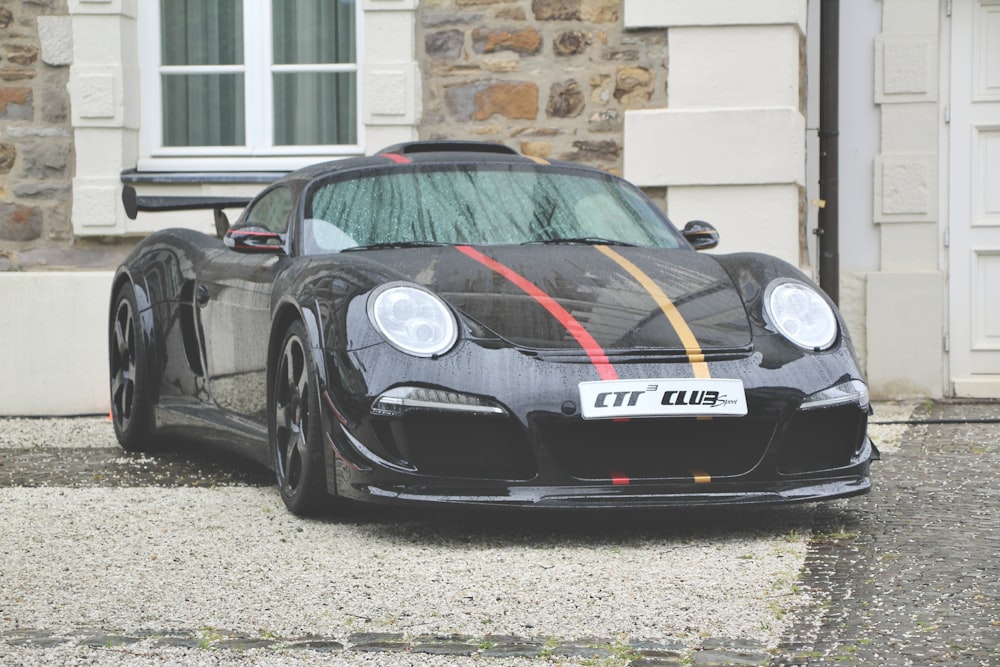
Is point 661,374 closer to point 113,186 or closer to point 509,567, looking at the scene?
point 509,567

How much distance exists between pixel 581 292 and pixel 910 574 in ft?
4.47

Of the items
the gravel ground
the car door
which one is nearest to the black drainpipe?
the car door

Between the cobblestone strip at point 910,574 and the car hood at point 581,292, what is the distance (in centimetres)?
73

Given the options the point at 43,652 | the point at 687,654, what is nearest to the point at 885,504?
the point at 687,654

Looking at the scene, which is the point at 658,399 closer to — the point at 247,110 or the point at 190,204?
the point at 190,204

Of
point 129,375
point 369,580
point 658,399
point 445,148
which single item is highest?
point 445,148

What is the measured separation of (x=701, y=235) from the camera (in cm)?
630

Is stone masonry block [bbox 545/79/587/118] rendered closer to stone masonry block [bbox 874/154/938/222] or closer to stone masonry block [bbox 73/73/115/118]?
stone masonry block [bbox 874/154/938/222]

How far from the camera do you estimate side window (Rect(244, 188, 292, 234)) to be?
625 centimetres

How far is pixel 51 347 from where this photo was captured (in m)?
9.72

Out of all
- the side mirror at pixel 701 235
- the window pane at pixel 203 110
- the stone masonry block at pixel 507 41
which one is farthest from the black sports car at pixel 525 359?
the window pane at pixel 203 110

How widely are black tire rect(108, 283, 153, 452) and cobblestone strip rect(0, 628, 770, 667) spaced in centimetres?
370

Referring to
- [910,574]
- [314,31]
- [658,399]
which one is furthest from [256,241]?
[314,31]

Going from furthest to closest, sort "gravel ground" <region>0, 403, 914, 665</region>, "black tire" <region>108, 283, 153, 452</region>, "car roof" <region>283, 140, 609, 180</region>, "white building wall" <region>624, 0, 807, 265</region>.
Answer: "white building wall" <region>624, 0, 807, 265</region> → "black tire" <region>108, 283, 153, 452</region> → "car roof" <region>283, 140, 609, 180</region> → "gravel ground" <region>0, 403, 914, 665</region>
